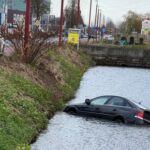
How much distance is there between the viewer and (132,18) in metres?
163

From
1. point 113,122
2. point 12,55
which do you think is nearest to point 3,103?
point 113,122

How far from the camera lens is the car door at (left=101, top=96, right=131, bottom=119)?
24.2m

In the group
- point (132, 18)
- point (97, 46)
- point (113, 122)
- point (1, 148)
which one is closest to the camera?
point (1, 148)

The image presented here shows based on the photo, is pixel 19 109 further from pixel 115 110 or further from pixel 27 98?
pixel 115 110

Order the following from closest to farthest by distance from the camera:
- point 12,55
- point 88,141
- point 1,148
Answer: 1. point 1,148
2. point 88,141
3. point 12,55

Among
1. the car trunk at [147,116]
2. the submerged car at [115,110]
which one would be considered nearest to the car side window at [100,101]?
the submerged car at [115,110]

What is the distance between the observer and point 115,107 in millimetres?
24672

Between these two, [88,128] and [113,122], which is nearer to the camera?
[88,128]

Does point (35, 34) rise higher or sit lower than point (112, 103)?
higher

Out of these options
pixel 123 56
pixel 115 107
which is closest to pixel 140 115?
pixel 115 107

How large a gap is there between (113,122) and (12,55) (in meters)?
9.97

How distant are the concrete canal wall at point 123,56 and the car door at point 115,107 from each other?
157ft

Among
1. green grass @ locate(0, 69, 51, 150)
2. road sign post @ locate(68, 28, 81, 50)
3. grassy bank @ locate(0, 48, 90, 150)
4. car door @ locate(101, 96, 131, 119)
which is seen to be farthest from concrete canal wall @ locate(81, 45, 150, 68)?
car door @ locate(101, 96, 131, 119)

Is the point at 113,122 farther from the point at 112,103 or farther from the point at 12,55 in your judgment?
the point at 12,55
